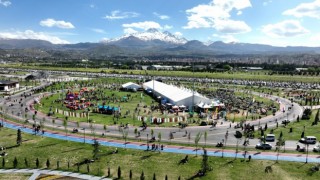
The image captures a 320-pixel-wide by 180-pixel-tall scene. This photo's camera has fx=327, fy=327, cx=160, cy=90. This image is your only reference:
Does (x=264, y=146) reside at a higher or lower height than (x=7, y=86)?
lower

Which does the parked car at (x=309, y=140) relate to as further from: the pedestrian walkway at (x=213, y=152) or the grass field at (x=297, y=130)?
the pedestrian walkway at (x=213, y=152)

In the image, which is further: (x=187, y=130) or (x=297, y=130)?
(x=297, y=130)

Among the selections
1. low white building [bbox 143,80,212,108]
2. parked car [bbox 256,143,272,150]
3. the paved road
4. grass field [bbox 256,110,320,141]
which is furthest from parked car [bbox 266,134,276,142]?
low white building [bbox 143,80,212,108]

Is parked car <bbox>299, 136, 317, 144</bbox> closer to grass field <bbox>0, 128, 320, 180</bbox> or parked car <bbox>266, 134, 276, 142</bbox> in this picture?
parked car <bbox>266, 134, 276, 142</bbox>

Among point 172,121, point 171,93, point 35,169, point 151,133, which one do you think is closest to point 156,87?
point 171,93

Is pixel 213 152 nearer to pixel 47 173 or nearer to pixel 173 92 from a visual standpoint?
pixel 47 173

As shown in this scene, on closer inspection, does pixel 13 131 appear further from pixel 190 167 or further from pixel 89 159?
pixel 190 167

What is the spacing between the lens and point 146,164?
1806 inches

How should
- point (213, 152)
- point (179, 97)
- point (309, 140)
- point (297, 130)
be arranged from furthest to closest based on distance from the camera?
point (179, 97) < point (297, 130) < point (309, 140) < point (213, 152)

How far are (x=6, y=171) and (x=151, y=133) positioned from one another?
80.9 feet

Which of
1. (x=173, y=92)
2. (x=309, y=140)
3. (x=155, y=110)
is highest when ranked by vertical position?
(x=173, y=92)

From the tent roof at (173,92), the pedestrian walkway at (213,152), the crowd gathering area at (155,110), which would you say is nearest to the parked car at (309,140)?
the pedestrian walkway at (213,152)

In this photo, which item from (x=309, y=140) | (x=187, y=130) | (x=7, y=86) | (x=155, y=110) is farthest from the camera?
(x=7, y=86)

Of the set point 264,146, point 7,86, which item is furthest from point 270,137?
point 7,86
